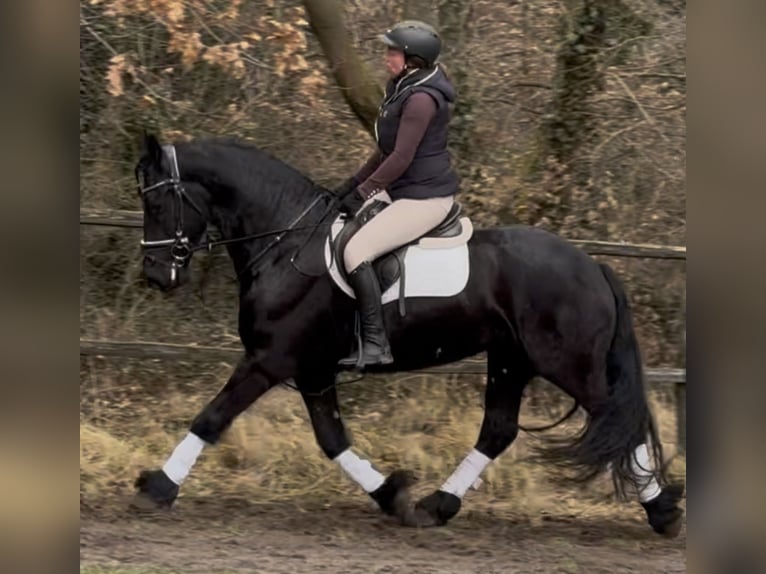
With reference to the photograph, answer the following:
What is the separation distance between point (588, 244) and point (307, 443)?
2.32 meters

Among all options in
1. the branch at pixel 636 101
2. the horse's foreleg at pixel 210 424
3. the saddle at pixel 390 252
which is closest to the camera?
the saddle at pixel 390 252

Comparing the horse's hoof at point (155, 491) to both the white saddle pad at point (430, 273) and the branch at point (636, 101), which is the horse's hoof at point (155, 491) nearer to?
the white saddle pad at point (430, 273)

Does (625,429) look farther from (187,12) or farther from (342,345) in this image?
(187,12)

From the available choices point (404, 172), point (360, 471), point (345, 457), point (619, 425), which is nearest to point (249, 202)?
point (404, 172)

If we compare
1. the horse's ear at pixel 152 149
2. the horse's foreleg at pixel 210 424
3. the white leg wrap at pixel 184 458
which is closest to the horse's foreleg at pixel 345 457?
the horse's foreleg at pixel 210 424

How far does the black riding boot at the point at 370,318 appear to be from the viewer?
217 inches

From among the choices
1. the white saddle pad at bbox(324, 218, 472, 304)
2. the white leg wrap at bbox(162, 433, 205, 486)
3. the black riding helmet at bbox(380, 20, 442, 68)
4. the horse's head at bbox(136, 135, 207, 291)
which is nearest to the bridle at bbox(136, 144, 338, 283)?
the horse's head at bbox(136, 135, 207, 291)

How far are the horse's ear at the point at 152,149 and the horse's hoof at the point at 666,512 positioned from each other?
3.34 metres

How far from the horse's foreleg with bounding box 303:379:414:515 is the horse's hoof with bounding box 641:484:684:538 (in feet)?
4.61

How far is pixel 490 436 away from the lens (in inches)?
241

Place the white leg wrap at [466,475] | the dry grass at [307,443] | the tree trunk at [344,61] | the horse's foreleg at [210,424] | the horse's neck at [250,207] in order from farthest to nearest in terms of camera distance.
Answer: the tree trunk at [344,61] → the dry grass at [307,443] → the white leg wrap at [466,475] → the horse's neck at [250,207] → the horse's foreleg at [210,424]

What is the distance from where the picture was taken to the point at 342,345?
18.9ft

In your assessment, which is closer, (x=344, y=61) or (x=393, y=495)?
(x=393, y=495)

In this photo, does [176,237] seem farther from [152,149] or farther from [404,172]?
[404,172]
